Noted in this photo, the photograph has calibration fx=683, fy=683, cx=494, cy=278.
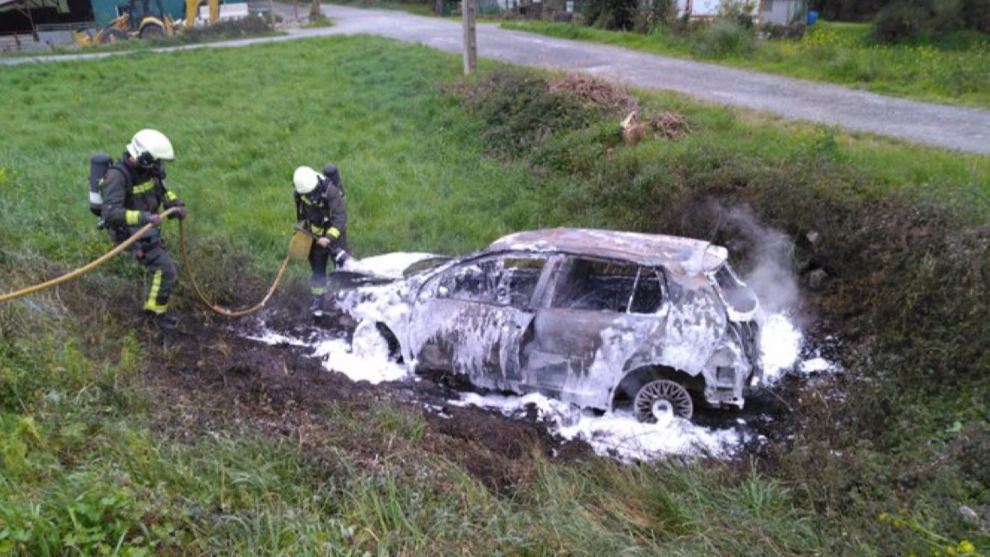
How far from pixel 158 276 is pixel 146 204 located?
720mm

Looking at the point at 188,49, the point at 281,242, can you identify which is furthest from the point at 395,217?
the point at 188,49

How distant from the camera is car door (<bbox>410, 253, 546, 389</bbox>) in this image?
5.47m

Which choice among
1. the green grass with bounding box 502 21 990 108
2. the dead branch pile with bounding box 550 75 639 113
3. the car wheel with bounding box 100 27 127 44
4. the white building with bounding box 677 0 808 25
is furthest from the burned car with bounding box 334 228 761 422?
the car wheel with bounding box 100 27 127 44

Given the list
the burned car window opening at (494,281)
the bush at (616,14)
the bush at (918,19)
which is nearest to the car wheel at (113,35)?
the bush at (616,14)

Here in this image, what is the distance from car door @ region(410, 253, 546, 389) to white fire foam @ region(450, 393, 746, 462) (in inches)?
7.7

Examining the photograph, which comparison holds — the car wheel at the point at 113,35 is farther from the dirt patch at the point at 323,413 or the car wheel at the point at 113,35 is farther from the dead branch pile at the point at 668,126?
the dirt patch at the point at 323,413

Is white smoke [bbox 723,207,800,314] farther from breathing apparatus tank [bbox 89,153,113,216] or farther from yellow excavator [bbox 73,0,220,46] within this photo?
yellow excavator [bbox 73,0,220,46]

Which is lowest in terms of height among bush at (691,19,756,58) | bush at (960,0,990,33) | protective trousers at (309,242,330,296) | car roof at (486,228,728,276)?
protective trousers at (309,242,330,296)

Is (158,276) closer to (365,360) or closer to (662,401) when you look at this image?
(365,360)

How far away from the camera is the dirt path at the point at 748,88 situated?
937 centimetres

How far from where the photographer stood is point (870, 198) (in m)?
6.98

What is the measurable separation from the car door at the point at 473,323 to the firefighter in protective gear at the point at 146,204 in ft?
8.77

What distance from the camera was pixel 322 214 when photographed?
24.0ft

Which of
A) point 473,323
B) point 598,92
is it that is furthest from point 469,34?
point 473,323
